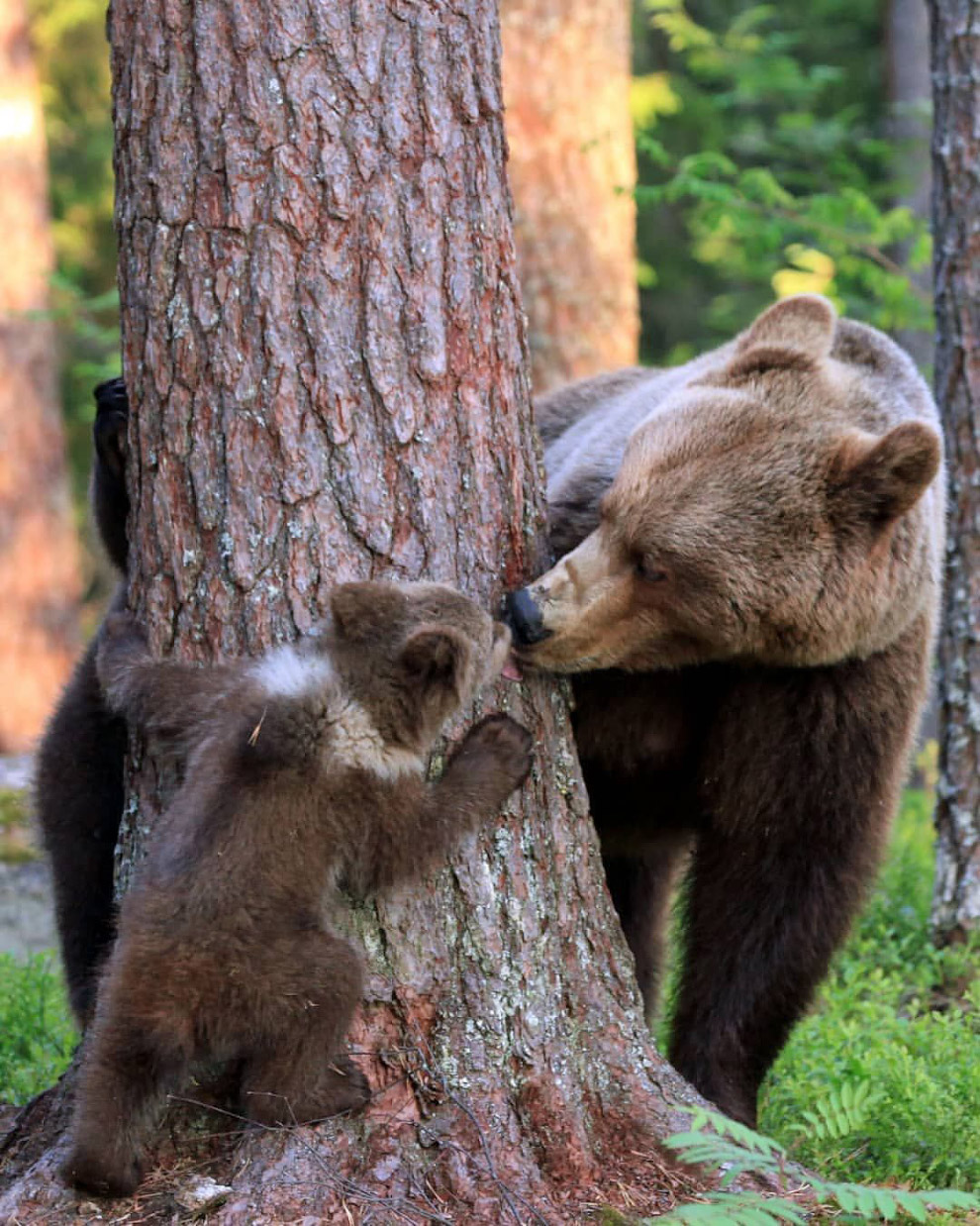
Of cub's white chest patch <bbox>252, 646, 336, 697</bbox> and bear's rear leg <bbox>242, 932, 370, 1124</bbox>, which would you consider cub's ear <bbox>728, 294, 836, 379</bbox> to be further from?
bear's rear leg <bbox>242, 932, 370, 1124</bbox>

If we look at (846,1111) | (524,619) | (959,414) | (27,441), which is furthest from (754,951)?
(27,441)

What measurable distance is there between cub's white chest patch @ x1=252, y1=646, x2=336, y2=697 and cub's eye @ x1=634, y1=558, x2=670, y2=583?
4.17 ft

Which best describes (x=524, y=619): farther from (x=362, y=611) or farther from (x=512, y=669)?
(x=362, y=611)

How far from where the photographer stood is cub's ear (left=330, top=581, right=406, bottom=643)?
3.71m

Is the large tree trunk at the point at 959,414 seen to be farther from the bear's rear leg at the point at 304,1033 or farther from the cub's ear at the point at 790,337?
the bear's rear leg at the point at 304,1033

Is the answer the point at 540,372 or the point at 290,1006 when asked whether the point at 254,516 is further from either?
the point at 540,372

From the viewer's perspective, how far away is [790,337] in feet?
16.2

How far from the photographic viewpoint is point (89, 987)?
461cm

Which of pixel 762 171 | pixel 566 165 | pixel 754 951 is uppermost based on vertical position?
pixel 566 165

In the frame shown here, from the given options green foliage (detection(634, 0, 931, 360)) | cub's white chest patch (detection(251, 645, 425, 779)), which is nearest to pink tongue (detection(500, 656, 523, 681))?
cub's white chest patch (detection(251, 645, 425, 779))

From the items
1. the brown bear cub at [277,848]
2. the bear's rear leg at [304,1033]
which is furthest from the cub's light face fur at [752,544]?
the bear's rear leg at [304,1033]

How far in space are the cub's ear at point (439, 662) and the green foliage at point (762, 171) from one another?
200 inches

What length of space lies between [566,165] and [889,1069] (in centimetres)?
765

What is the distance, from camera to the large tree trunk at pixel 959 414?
262 inches
